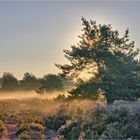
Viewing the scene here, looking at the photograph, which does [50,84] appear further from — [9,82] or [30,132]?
[30,132]

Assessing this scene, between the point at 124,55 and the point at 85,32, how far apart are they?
4.79 m

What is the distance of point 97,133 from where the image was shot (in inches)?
922

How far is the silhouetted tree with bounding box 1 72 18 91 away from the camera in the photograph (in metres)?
99.7

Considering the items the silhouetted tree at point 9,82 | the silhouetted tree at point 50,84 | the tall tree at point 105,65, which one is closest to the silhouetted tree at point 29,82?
the silhouetted tree at point 9,82

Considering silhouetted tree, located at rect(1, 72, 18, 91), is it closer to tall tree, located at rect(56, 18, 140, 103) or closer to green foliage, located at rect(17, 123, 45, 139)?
tall tree, located at rect(56, 18, 140, 103)

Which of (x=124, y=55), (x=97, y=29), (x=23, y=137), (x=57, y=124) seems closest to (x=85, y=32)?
(x=97, y=29)

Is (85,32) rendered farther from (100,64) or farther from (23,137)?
(23,137)

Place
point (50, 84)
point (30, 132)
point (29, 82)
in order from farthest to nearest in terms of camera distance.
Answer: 1. point (29, 82)
2. point (50, 84)
3. point (30, 132)

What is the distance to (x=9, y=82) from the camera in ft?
330

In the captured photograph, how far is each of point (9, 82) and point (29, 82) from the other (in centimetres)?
464

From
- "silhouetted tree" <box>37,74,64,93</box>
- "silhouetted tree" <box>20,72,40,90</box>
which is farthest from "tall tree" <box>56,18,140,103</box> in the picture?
"silhouetted tree" <box>20,72,40,90</box>

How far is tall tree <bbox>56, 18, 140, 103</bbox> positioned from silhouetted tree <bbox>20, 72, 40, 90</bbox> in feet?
158

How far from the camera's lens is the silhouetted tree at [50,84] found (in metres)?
78.1

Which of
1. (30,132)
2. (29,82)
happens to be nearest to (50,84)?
(29,82)
